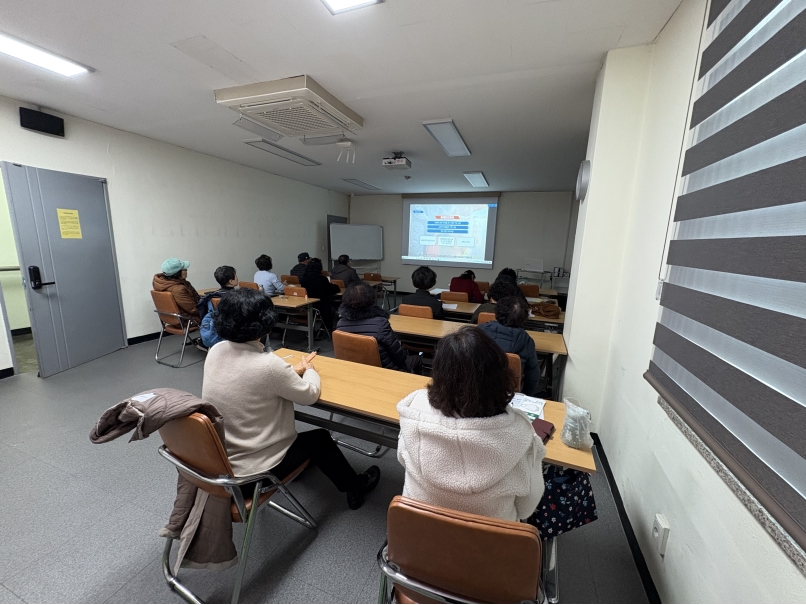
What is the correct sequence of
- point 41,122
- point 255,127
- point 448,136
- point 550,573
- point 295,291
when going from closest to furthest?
point 550,573, point 41,122, point 255,127, point 448,136, point 295,291

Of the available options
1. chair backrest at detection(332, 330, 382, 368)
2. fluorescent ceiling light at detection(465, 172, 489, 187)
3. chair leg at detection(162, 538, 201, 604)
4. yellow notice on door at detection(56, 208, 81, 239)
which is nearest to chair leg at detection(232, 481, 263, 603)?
chair leg at detection(162, 538, 201, 604)

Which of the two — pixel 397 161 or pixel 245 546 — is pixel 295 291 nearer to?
pixel 397 161

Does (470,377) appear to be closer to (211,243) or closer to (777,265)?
(777,265)

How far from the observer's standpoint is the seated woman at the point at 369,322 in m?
2.26

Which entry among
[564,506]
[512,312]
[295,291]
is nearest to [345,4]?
[512,312]

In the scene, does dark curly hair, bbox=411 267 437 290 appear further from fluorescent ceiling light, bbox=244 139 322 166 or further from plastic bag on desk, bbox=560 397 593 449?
fluorescent ceiling light, bbox=244 139 322 166

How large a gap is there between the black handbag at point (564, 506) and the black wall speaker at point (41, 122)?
519 centimetres

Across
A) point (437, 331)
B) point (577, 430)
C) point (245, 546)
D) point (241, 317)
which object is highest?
point (241, 317)

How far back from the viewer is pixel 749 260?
900 millimetres

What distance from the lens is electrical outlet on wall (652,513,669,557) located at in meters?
1.24

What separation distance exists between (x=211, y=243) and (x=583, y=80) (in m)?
5.41

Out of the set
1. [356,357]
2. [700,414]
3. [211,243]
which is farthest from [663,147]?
[211,243]

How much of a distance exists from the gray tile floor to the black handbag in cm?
52

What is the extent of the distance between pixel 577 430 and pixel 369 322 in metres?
1.47
